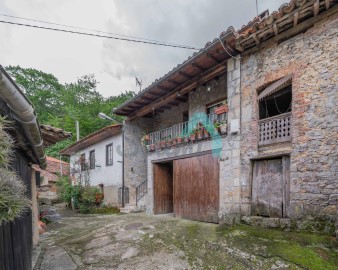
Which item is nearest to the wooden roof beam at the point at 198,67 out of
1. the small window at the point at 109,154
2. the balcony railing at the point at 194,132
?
the balcony railing at the point at 194,132

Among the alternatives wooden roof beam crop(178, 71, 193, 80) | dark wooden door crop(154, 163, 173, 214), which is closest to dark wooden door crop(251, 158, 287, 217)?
wooden roof beam crop(178, 71, 193, 80)

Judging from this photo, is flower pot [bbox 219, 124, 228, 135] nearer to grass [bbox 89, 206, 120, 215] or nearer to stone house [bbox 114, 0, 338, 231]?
stone house [bbox 114, 0, 338, 231]

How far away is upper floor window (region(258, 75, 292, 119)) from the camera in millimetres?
6356

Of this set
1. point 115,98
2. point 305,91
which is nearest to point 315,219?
point 305,91

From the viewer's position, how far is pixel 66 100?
27.7 meters

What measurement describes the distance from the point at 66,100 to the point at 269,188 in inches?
1049

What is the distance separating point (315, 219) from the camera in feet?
17.8

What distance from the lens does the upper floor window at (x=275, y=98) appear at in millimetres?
6356

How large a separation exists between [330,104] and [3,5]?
27.5 feet

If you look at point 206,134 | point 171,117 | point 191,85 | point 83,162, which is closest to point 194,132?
point 206,134

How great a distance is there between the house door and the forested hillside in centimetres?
2066

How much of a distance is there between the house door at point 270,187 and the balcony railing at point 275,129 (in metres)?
0.56

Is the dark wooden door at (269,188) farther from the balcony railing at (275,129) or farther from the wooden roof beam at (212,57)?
the wooden roof beam at (212,57)

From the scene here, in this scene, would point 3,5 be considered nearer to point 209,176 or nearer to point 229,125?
point 229,125
